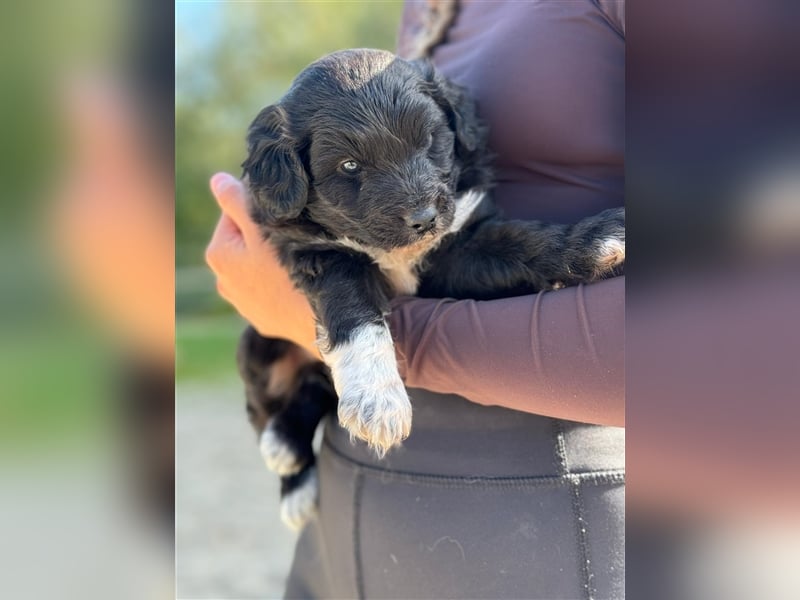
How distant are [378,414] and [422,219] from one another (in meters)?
0.51

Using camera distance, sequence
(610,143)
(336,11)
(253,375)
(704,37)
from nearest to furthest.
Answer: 1. (704,37)
2. (610,143)
3. (253,375)
4. (336,11)

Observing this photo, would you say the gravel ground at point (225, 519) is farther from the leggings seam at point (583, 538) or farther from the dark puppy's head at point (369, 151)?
the leggings seam at point (583, 538)

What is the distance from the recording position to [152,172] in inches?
30.1

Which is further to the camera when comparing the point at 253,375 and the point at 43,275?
the point at 253,375

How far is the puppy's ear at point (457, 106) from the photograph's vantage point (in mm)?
2068

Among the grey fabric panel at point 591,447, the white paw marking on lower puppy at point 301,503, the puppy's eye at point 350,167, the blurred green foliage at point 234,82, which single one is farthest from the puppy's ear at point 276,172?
the blurred green foliage at point 234,82

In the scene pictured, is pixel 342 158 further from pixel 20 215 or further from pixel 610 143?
pixel 20 215

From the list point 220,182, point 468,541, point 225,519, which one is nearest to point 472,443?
point 468,541

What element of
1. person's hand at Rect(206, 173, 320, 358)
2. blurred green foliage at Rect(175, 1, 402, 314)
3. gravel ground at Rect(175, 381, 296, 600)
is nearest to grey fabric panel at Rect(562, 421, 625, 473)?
person's hand at Rect(206, 173, 320, 358)

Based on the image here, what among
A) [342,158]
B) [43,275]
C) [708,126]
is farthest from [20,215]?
[342,158]

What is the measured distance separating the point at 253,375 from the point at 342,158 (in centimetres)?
116

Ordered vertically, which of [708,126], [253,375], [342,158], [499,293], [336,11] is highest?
[708,126]

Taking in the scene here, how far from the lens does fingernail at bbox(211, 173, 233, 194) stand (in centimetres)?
241

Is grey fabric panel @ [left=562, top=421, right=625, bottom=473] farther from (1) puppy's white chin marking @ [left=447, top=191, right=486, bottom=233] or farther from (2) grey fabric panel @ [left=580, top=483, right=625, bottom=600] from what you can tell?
(1) puppy's white chin marking @ [left=447, top=191, right=486, bottom=233]
